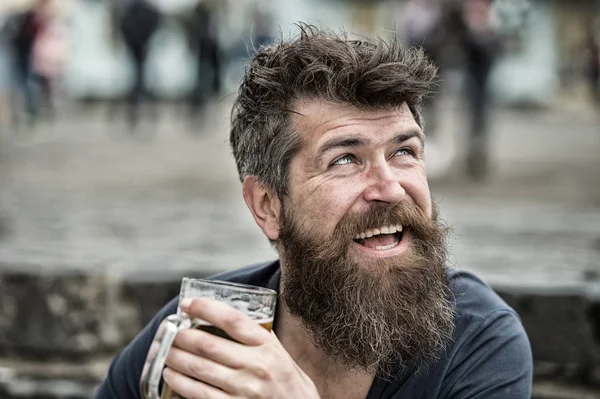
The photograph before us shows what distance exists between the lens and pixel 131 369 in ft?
8.70

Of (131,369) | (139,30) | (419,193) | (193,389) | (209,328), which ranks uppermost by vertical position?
(419,193)

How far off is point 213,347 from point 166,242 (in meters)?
3.56

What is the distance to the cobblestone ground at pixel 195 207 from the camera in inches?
176

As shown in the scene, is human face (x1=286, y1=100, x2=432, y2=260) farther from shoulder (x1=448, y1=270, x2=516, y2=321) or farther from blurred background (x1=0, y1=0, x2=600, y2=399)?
blurred background (x1=0, y1=0, x2=600, y2=399)

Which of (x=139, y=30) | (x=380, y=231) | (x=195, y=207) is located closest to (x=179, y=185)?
(x=195, y=207)

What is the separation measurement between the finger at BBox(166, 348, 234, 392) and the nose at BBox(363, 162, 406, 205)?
0.67 meters

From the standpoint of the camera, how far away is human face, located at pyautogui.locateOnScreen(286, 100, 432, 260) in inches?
93.6

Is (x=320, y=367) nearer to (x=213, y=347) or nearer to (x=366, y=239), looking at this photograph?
(x=366, y=239)

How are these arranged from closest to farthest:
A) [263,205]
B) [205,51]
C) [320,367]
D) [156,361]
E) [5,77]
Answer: [156,361] < [320,367] < [263,205] < [205,51] < [5,77]

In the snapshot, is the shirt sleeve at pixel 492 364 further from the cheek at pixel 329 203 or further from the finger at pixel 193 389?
the finger at pixel 193 389

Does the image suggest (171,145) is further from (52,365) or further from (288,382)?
(288,382)

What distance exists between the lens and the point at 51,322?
4.01 metres

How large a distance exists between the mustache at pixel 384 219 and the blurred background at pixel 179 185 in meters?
0.59

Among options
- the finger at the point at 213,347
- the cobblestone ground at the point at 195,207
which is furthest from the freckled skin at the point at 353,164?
the cobblestone ground at the point at 195,207
